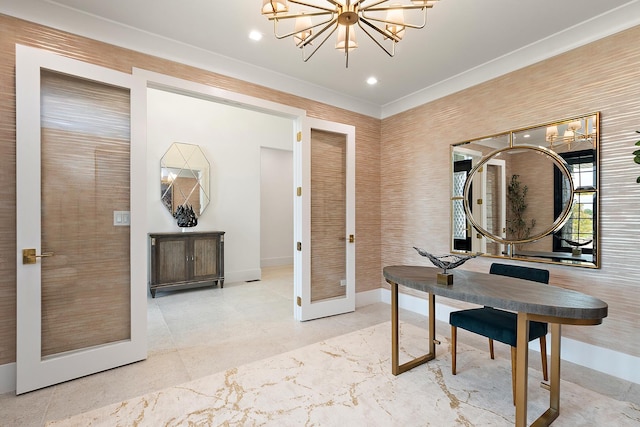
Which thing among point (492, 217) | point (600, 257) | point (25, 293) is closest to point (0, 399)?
point (25, 293)

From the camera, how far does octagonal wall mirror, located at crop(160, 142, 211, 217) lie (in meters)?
5.11

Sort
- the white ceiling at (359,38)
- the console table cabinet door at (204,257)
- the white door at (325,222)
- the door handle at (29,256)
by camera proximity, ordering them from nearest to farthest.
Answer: the door handle at (29,256), the white ceiling at (359,38), the white door at (325,222), the console table cabinet door at (204,257)

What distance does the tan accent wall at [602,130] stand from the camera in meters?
2.27

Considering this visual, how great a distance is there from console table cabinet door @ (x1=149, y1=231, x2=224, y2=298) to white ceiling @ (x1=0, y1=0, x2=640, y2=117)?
9.31ft

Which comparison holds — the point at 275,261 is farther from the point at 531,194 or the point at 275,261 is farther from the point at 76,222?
the point at 531,194

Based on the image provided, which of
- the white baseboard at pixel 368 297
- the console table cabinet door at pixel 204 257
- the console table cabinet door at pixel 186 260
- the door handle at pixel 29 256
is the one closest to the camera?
the door handle at pixel 29 256

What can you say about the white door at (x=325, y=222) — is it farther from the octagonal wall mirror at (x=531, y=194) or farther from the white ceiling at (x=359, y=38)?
the octagonal wall mirror at (x=531, y=194)

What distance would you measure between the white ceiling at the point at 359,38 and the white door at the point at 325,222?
68 cm

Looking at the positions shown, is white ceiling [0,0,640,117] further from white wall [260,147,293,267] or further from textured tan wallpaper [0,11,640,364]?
white wall [260,147,293,267]

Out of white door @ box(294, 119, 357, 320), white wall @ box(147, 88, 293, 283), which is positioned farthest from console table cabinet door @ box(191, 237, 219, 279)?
white door @ box(294, 119, 357, 320)

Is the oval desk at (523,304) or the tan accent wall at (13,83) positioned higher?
the tan accent wall at (13,83)

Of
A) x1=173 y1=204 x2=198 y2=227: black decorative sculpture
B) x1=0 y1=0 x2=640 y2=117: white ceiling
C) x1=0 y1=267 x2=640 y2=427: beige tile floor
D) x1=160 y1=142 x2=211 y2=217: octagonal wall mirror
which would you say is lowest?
x1=0 y1=267 x2=640 y2=427: beige tile floor

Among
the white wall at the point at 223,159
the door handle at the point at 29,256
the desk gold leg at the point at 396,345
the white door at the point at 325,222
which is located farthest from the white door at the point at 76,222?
the white wall at the point at 223,159

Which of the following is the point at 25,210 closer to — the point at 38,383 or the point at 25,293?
the point at 25,293
